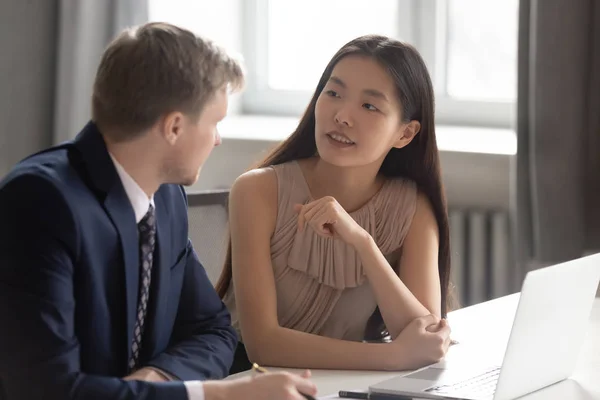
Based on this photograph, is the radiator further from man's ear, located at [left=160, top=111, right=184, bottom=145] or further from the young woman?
man's ear, located at [left=160, top=111, right=184, bottom=145]

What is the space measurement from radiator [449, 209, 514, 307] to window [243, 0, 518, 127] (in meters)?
0.46

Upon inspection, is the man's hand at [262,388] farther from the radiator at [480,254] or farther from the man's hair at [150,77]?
the radiator at [480,254]

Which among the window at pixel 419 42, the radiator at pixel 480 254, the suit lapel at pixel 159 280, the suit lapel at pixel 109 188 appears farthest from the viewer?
the window at pixel 419 42

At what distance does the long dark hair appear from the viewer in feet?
6.36

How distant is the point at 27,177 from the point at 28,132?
92.7 inches

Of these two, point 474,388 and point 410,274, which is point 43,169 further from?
point 410,274

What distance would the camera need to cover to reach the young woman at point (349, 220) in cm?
182

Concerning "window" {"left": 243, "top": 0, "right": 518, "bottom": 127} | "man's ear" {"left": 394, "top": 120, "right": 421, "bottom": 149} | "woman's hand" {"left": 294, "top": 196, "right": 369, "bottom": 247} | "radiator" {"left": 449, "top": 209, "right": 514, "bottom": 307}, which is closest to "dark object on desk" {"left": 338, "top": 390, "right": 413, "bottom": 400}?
"woman's hand" {"left": 294, "top": 196, "right": 369, "bottom": 247}

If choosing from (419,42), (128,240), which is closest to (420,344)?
(128,240)

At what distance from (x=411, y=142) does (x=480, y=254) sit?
1156mm

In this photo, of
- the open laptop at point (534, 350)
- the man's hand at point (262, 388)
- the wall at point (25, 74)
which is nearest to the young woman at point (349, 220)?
the open laptop at point (534, 350)

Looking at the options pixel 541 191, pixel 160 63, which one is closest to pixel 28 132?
pixel 541 191

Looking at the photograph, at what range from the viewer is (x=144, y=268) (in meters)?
1.44

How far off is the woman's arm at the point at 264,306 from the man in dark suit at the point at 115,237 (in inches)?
8.1
